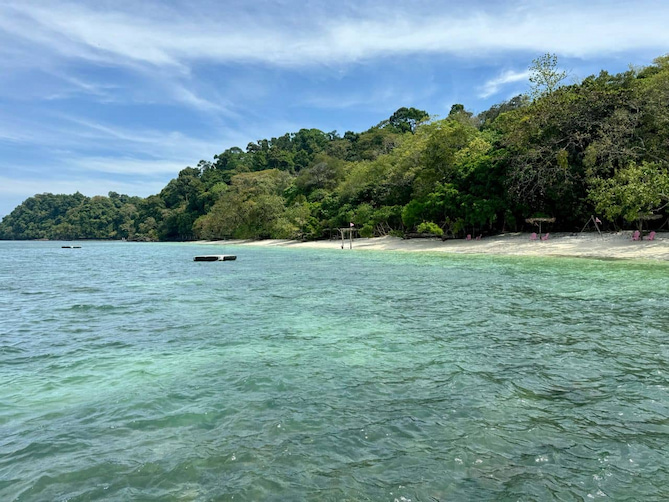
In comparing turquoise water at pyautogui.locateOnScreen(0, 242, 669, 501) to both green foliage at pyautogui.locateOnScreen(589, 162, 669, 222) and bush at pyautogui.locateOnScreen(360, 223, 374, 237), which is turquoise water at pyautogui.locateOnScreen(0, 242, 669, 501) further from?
bush at pyautogui.locateOnScreen(360, 223, 374, 237)

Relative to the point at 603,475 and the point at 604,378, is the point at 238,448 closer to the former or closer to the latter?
the point at 603,475

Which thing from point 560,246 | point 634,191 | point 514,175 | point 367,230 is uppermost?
point 514,175

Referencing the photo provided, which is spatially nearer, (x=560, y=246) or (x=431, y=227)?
(x=560, y=246)

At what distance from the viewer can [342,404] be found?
17.1 feet

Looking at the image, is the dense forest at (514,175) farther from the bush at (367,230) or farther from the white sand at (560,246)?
the white sand at (560,246)

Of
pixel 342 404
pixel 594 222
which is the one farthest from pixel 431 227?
pixel 342 404

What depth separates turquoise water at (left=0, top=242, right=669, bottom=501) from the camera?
11.8 feet

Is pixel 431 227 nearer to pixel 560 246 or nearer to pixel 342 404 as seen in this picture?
pixel 560 246

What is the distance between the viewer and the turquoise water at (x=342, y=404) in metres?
3.60

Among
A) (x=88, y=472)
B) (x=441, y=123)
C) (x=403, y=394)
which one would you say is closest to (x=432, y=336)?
(x=403, y=394)

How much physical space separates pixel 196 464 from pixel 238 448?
429 mm

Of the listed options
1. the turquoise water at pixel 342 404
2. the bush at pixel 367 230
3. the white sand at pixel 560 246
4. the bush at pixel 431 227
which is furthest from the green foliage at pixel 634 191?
the bush at pixel 367 230

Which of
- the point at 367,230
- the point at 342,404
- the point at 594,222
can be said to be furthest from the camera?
the point at 367,230

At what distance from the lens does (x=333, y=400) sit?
5.34m
